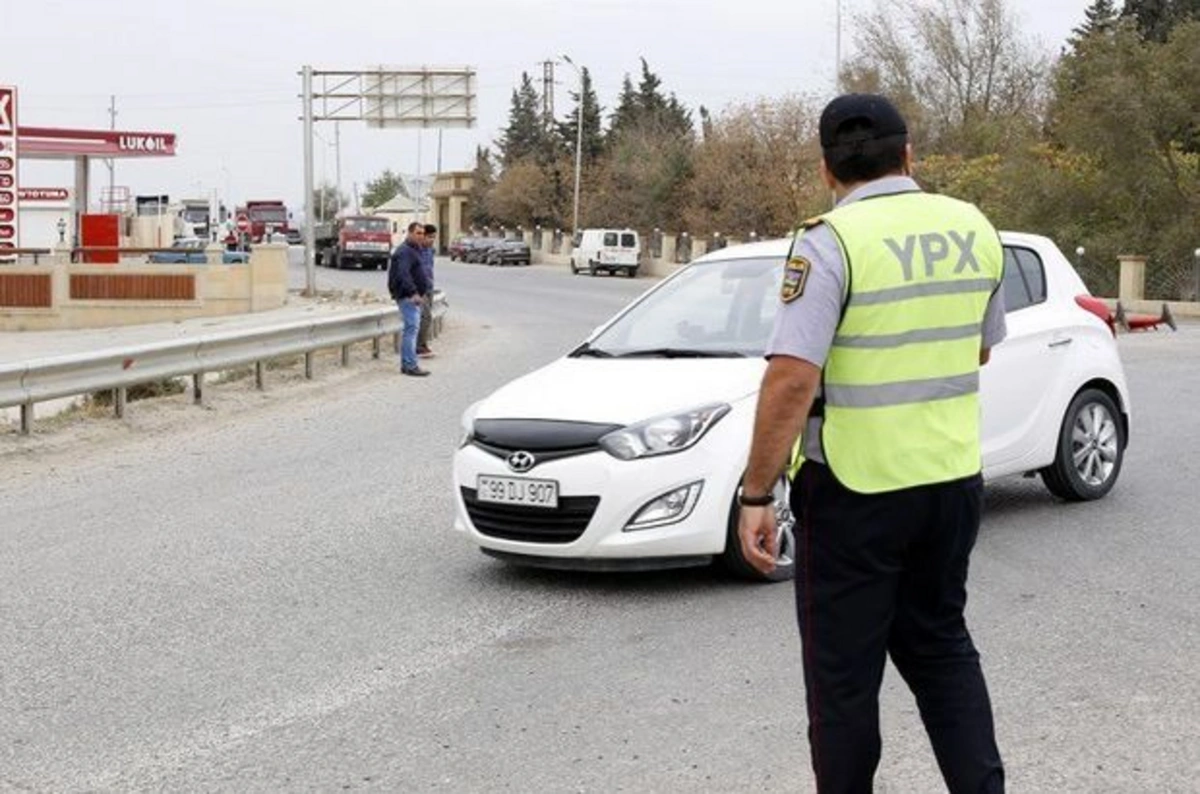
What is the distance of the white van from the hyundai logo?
177ft

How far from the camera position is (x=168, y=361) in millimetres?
14195

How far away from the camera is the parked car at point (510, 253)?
74.2m

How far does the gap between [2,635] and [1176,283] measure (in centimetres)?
3128

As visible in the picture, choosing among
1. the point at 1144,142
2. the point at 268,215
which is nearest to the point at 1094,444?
the point at 1144,142

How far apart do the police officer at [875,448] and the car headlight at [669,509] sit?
9.95 ft

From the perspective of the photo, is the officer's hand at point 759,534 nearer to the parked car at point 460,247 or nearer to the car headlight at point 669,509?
the car headlight at point 669,509

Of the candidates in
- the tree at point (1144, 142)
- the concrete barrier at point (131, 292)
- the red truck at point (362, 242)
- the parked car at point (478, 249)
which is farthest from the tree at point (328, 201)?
the tree at point (1144, 142)

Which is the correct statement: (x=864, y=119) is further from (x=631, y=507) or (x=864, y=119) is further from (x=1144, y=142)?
(x=1144, y=142)

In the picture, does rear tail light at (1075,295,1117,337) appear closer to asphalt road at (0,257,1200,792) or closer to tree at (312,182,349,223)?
asphalt road at (0,257,1200,792)

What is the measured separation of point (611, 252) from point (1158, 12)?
2638cm

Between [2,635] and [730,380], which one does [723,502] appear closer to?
[730,380]

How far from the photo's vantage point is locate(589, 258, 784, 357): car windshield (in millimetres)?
7652

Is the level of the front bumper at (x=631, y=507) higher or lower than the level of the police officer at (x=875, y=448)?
lower

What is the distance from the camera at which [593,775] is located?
464 centimetres
